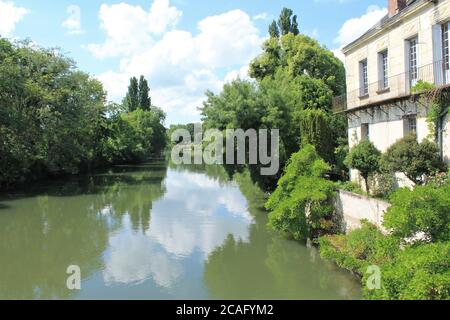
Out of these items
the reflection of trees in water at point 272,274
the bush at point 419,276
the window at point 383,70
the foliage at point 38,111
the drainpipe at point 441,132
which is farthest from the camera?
the foliage at point 38,111

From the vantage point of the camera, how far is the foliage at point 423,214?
882 cm

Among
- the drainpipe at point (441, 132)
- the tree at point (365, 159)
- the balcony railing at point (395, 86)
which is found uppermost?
the balcony railing at point (395, 86)

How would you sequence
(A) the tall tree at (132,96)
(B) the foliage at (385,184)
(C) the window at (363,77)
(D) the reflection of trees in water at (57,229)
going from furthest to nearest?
(A) the tall tree at (132,96)
(C) the window at (363,77)
(B) the foliage at (385,184)
(D) the reflection of trees in water at (57,229)

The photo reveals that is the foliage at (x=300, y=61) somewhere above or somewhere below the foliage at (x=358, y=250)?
above

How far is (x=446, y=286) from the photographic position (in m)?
7.84

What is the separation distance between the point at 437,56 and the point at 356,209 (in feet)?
18.9

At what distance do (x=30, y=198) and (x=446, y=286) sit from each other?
28.4m

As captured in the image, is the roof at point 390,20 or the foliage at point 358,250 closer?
the foliage at point 358,250

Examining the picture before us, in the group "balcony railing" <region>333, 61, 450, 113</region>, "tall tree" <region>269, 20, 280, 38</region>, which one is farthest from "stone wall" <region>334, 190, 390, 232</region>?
"tall tree" <region>269, 20, 280, 38</region>

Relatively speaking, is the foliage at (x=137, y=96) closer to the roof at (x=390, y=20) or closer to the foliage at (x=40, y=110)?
the foliage at (x=40, y=110)

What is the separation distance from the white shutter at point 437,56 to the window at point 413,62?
1.34 metres

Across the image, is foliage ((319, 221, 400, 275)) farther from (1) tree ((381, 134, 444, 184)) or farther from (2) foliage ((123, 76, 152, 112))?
(2) foliage ((123, 76, 152, 112))

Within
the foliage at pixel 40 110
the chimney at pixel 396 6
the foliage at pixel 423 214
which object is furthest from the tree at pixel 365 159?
the foliage at pixel 40 110

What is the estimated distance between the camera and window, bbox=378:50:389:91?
18172mm
